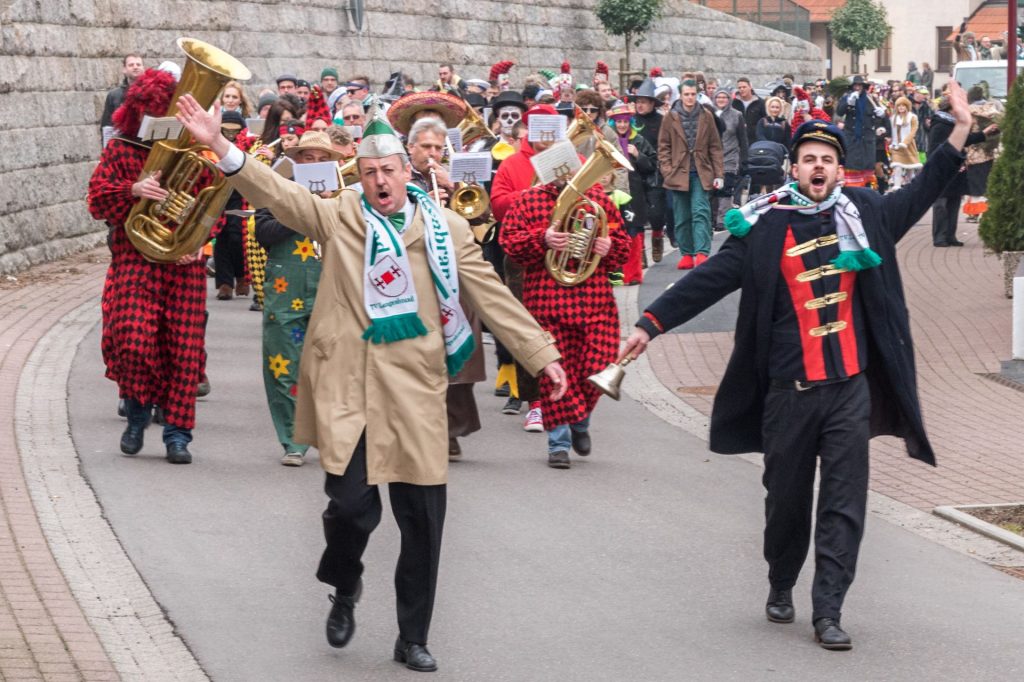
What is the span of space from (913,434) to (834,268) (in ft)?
2.23

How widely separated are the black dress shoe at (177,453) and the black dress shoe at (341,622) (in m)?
3.37

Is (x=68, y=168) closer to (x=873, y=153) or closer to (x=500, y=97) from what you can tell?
(x=500, y=97)

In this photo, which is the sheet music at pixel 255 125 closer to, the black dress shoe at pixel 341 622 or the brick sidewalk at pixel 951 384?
the brick sidewalk at pixel 951 384

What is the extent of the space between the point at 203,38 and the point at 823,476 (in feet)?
62.4

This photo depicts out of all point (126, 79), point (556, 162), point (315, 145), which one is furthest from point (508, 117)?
point (315, 145)

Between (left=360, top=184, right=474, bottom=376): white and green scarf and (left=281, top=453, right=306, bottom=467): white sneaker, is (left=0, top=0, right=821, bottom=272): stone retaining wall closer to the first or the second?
(left=281, top=453, right=306, bottom=467): white sneaker

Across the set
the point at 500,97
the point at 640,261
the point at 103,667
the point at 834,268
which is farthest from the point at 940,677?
the point at 640,261

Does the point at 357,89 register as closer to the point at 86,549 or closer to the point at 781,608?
the point at 86,549

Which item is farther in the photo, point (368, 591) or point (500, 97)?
point (500, 97)

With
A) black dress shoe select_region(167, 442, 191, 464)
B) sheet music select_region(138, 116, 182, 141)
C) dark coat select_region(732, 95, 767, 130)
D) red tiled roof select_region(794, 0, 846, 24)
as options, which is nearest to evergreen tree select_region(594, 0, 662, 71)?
dark coat select_region(732, 95, 767, 130)

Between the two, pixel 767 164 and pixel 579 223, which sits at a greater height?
pixel 579 223

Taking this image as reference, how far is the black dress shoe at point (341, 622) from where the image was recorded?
19.6 ft

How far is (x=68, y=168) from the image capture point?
750 inches

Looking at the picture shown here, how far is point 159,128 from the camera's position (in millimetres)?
8633
